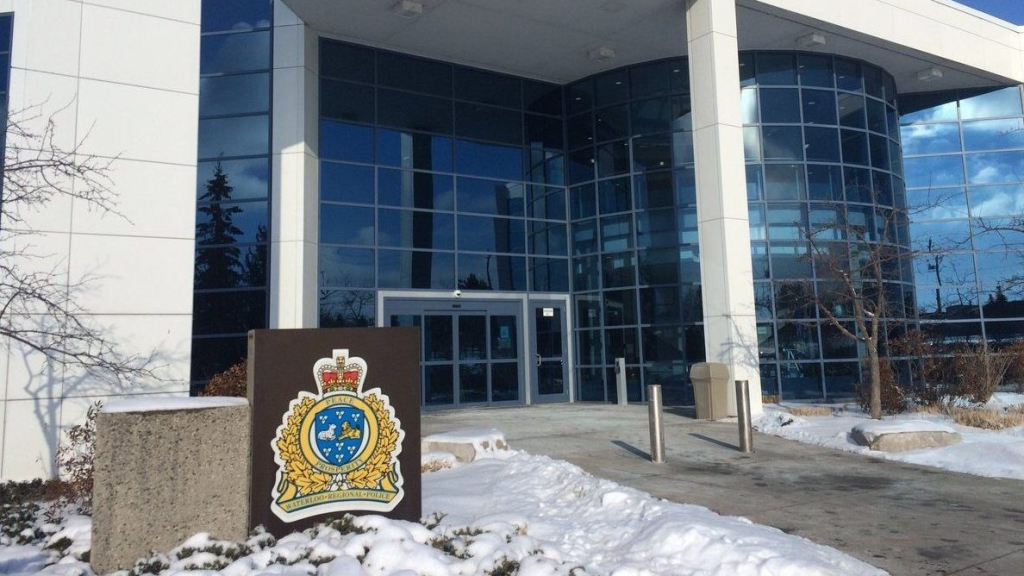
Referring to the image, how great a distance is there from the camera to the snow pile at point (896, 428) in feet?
33.8

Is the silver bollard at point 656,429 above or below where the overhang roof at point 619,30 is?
below

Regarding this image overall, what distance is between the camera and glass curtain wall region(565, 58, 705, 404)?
1848 centimetres

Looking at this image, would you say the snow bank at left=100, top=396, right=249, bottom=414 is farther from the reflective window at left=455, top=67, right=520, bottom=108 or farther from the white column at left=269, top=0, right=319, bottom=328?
the reflective window at left=455, top=67, right=520, bottom=108

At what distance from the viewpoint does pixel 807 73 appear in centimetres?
1939

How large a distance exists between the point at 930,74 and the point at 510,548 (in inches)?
858

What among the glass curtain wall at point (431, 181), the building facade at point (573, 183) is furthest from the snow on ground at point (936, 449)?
the glass curtain wall at point (431, 181)

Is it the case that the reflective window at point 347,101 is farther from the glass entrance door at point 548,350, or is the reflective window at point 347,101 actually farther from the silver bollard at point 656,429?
the silver bollard at point 656,429

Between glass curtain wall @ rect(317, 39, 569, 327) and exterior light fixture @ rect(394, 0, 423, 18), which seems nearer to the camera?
exterior light fixture @ rect(394, 0, 423, 18)

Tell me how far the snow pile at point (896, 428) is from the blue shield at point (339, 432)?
7.83m

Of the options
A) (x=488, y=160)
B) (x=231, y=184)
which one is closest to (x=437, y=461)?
(x=231, y=184)

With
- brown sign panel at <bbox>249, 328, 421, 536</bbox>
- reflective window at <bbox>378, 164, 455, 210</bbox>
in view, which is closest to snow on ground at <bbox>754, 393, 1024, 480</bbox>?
brown sign panel at <bbox>249, 328, 421, 536</bbox>

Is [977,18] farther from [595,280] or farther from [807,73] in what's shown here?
[595,280]

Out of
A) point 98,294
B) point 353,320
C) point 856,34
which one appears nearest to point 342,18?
point 353,320

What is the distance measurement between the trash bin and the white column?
28.6 ft
